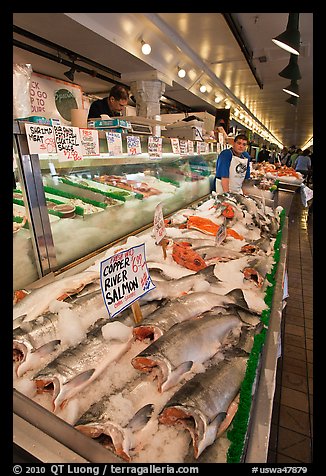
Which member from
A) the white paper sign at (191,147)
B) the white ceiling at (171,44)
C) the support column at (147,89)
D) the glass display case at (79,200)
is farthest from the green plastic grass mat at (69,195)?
the support column at (147,89)

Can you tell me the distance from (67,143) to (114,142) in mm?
655

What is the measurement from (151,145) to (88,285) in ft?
6.44

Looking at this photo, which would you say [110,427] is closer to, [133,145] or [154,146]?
[133,145]

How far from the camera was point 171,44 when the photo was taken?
226 inches

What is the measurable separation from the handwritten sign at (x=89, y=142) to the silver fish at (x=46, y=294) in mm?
898

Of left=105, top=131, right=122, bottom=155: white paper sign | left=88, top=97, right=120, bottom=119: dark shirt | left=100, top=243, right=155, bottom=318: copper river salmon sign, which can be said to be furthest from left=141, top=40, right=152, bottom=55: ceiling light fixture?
left=100, top=243, right=155, bottom=318: copper river salmon sign

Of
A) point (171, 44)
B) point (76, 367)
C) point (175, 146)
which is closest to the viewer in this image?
point (76, 367)

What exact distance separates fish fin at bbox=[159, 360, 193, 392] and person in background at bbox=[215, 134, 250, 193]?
4.49 meters

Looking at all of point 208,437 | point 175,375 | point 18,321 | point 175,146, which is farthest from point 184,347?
point 175,146

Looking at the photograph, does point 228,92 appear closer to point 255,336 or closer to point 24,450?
point 255,336

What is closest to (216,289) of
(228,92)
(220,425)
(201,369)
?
(201,369)

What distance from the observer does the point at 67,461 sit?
0.94 meters

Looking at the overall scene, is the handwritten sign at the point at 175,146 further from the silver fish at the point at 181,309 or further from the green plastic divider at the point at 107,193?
the silver fish at the point at 181,309

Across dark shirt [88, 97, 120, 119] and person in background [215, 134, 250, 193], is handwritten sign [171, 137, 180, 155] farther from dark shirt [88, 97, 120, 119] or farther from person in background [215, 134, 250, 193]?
person in background [215, 134, 250, 193]
